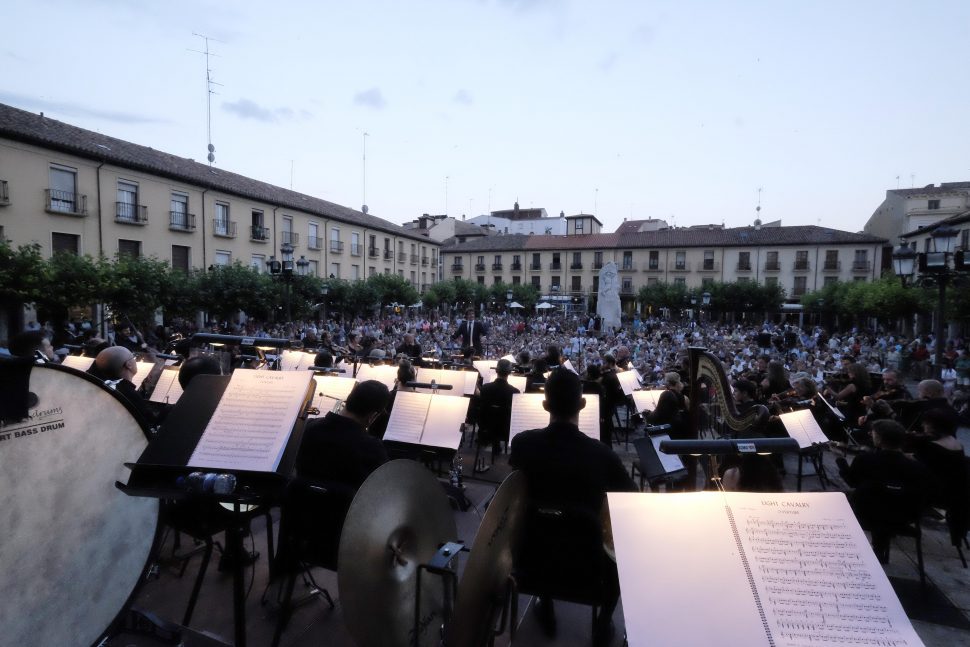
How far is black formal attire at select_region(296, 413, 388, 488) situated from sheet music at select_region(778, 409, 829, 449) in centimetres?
446

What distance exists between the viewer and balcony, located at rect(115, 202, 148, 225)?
22406mm

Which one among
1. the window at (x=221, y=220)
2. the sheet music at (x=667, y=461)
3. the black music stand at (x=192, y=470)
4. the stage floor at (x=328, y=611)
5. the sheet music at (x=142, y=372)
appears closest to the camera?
the black music stand at (x=192, y=470)

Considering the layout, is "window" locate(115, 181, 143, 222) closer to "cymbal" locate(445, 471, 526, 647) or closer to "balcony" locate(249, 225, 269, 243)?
"balcony" locate(249, 225, 269, 243)

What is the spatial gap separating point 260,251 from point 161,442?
30563 millimetres

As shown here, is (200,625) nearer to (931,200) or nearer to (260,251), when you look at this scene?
(260,251)

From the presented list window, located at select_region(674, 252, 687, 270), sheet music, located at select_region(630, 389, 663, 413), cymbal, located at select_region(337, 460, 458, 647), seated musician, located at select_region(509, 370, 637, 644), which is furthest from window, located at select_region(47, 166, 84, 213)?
window, located at select_region(674, 252, 687, 270)

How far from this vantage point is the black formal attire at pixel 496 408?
21.7 ft

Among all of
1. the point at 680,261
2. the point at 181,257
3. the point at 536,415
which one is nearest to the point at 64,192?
the point at 181,257

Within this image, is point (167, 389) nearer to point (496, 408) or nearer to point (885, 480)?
point (496, 408)

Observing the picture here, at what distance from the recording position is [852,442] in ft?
21.1

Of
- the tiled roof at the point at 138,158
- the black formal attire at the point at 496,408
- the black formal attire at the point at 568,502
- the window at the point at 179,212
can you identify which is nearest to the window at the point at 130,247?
the window at the point at 179,212

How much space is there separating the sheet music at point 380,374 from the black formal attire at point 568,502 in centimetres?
414

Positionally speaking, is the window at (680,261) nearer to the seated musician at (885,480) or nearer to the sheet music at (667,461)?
the seated musician at (885,480)

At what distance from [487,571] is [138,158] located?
28.0m
